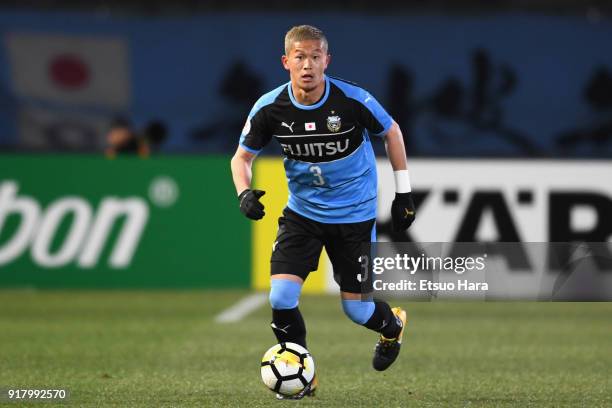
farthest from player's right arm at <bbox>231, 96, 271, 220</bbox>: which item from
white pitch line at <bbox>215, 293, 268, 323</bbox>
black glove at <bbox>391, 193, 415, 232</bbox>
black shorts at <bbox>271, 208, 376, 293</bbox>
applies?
white pitch line at <bbox>215, 293, 268, 323</bbox>

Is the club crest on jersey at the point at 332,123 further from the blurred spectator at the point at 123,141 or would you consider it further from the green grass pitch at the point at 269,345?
the blurred spectator at the point at 123,141

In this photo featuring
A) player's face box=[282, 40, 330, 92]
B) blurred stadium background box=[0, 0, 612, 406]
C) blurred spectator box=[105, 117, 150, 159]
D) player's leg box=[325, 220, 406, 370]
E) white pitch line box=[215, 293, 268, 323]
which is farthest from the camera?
blurred spectator box=[105, 117, 150, 159]

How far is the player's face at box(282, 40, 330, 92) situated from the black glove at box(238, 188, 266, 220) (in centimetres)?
61

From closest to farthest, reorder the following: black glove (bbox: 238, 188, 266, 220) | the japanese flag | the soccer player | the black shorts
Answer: black glove (bbox: 238, 188, 266, 220) → the soccer player → the black shorts → the japanese flag

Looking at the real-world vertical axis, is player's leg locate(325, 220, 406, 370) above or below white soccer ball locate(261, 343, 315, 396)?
above

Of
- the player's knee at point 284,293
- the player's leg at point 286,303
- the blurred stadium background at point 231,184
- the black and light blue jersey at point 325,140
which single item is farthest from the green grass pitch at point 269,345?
the black and light blue jersey at point 325,140

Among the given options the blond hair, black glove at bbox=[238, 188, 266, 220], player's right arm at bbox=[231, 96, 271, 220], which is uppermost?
the blond hair

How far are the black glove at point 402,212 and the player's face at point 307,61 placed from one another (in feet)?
2.46

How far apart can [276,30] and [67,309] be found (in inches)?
395

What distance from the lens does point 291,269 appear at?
695cm

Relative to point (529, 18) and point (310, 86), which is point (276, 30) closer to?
point (529, 18)

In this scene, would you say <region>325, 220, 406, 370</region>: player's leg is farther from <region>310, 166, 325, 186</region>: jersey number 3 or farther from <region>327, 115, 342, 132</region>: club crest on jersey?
<region>327, 115, 342, 132</region>: club crest on jersey

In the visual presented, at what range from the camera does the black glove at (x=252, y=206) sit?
6.57 meters

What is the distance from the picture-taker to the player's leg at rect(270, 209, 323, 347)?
692 centimetres
